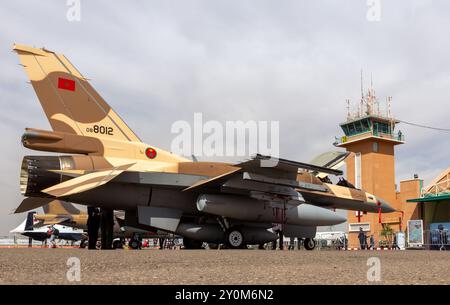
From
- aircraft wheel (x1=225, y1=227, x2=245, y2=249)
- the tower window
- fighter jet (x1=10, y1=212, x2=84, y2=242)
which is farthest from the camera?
the tower window

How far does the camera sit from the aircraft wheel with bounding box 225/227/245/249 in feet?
45.9

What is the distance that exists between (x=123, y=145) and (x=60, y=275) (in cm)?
918

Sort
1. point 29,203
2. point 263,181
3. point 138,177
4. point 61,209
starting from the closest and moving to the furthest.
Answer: point 138,177 < point 263,181 < point 29,203 < point 61,209

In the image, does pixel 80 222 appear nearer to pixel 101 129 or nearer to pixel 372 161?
pixel 101 129

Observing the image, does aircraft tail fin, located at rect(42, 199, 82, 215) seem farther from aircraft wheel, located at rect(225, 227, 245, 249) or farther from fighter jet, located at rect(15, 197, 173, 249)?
aircraft wheel, located at rect(225, 227, 245, 249)

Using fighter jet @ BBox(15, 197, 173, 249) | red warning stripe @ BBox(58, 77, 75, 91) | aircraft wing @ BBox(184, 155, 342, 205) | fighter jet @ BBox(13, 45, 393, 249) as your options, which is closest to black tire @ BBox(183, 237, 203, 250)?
fighter jet @ BBox(15, 197, 173, 249)

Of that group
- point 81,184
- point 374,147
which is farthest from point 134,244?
point 374,147

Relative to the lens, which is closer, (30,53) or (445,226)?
(30,53)

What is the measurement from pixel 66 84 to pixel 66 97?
462 mm

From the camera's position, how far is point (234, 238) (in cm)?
1407

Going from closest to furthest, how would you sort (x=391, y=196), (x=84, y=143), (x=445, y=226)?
(x=84, y=143), (x=445, y=226), (x=391, y=196)

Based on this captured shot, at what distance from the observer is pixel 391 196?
40.2 meters
